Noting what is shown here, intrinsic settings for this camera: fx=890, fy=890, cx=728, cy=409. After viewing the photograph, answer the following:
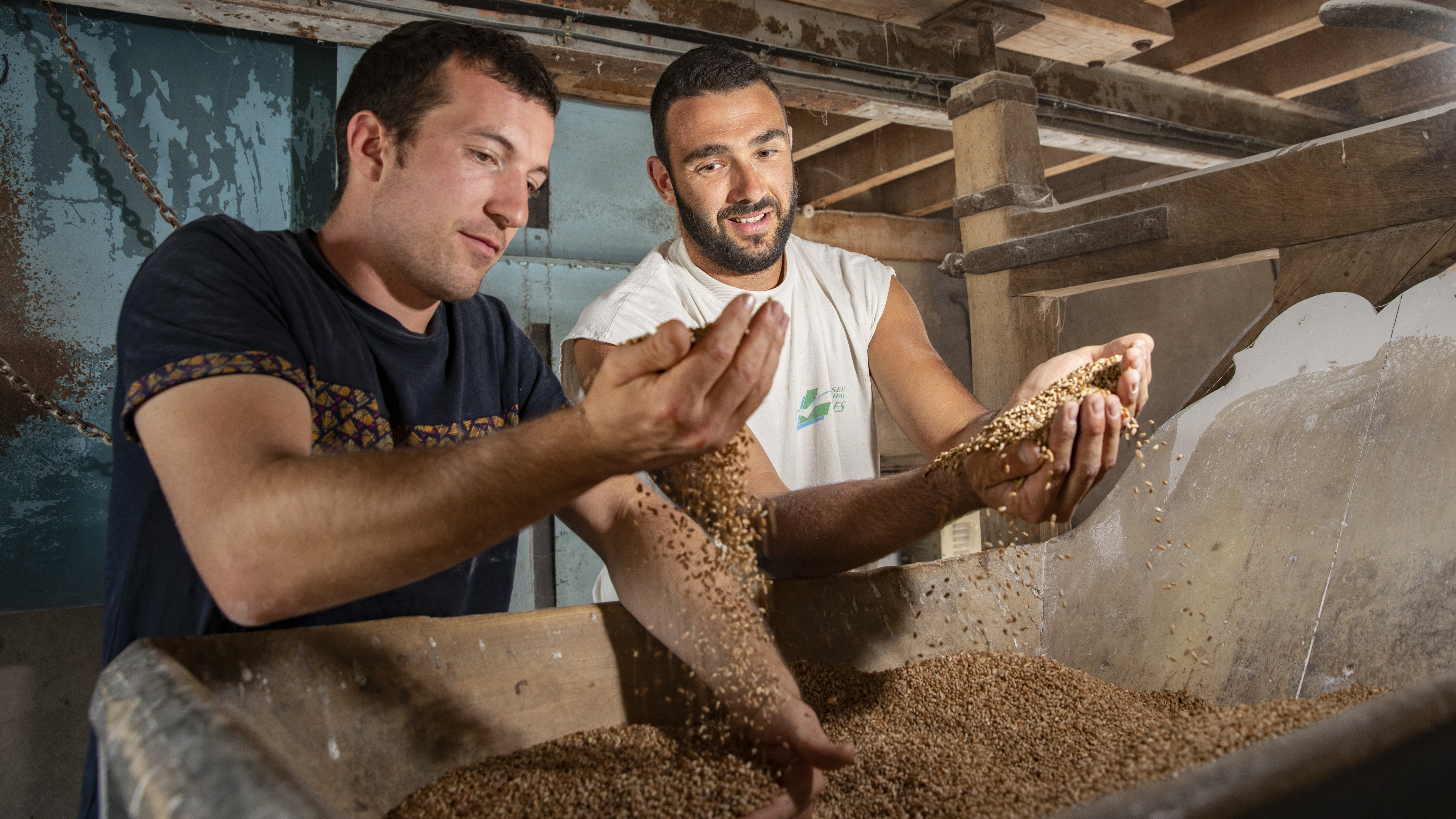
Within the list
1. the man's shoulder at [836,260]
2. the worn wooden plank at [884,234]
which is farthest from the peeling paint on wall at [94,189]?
the worn wooden plank at [884,234]

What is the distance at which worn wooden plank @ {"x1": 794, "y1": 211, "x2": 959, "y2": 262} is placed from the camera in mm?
5113

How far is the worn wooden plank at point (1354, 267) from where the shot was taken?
1802mm

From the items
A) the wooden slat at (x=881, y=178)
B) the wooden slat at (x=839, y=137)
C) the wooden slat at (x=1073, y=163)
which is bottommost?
the wooden slat at (x=881, y=178)

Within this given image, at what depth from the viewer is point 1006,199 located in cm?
280

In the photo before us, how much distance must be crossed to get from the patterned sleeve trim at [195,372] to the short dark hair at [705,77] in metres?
1.27

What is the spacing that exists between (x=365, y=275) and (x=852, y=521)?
926 mm

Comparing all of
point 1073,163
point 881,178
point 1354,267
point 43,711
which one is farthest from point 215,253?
point 1073,163

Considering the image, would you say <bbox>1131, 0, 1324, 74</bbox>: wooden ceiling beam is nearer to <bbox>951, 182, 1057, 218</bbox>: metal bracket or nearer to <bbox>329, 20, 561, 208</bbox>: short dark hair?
<bbox>951, 182, 1057, 218</bbox>: metal bracket

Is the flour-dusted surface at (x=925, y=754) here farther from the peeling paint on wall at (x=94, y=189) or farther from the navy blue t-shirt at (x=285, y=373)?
the peeling paint on wall at (x=94, y=189)

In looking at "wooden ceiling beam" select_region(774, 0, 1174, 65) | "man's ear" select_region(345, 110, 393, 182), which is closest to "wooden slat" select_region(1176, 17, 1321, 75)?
"wooden ceiling beam" select_region(774, 0, 1174, 65)

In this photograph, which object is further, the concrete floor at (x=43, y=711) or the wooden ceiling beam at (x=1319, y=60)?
the wooden ceiling beam at (x=1319, y=60)

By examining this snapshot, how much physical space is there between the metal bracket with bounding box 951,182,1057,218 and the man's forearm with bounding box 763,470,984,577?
1499mm

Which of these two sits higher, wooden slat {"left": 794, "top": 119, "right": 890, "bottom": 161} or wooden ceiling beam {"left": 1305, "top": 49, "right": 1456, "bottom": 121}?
wooden ceiling beam {"left": 1305, "top": 49, "right": 1456, "bottom": 121}

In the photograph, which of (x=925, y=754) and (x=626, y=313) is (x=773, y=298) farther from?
(x=925, y=754)
